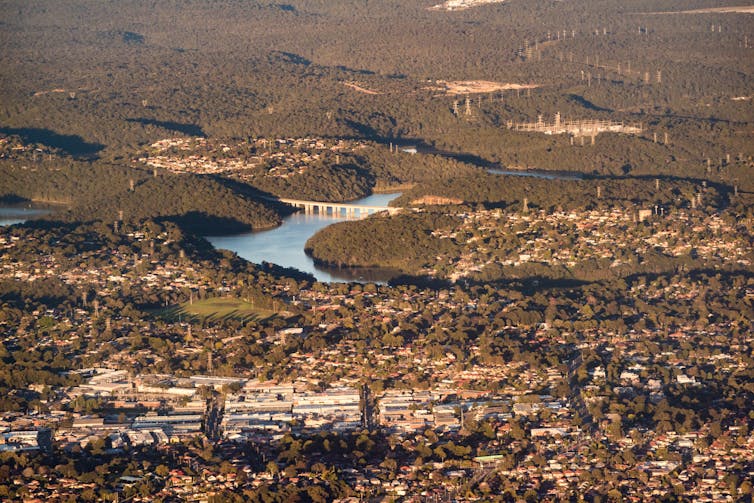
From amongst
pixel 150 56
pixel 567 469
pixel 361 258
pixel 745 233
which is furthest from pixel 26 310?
pixel 150 56

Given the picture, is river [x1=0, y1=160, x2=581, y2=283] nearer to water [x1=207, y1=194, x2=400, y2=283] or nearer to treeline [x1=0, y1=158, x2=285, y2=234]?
water [x1=207, y1=194, x2=400, y2=283]

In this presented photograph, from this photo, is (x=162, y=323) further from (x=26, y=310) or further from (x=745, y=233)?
(x=745, y=233)

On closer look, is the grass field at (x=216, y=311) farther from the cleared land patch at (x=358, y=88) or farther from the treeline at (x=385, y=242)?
the cleared land patch at (x=358, y=88)

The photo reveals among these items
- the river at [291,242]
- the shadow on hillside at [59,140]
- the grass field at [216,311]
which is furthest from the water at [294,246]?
the shadow on hillside at [59,140]

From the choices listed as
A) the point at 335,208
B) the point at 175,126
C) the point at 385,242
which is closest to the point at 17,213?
the point at 335,208

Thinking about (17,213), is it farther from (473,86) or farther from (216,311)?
(473,86)

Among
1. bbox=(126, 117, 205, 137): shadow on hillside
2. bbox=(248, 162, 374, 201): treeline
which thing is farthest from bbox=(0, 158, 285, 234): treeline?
bbox=(126, 117, 205, 137): shadow on hillside
